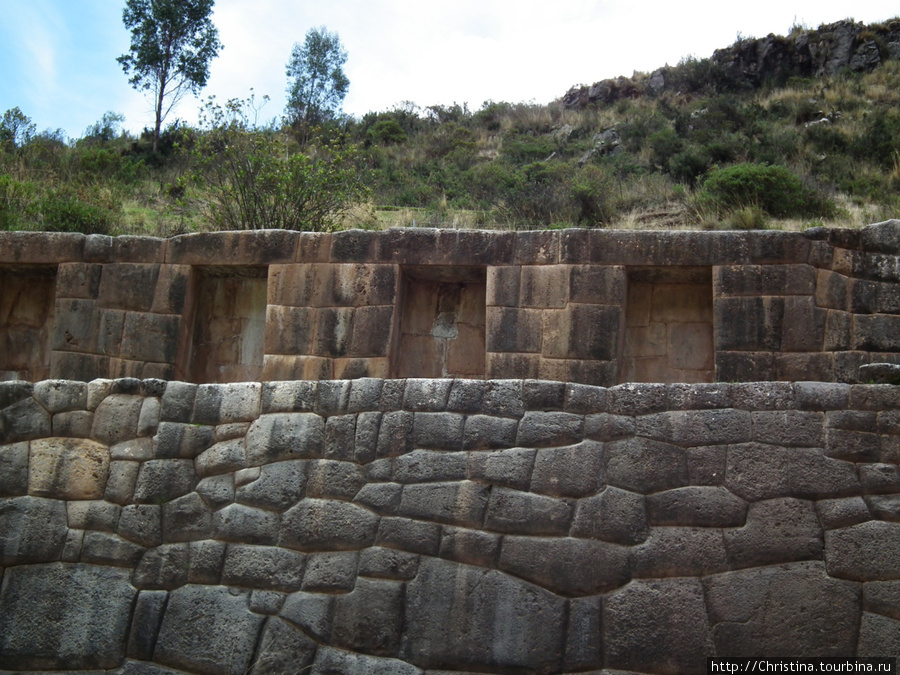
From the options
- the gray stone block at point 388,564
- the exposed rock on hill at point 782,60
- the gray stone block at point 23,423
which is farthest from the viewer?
the exposed rock on hill at point 782,60

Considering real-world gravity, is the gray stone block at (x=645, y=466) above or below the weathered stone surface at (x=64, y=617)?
above

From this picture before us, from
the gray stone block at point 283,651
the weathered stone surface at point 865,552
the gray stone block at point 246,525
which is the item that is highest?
the weathered stone surface at point 865,552

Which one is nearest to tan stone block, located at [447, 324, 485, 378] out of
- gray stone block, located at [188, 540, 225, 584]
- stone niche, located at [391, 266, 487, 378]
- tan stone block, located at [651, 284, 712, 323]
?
stone niche, located at [391, 266, 487, 378]

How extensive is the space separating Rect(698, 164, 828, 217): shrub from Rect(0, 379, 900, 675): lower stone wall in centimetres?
847

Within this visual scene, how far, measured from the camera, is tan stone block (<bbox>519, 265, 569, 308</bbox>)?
773 cm

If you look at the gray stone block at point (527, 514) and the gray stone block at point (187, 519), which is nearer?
the gray stone block at point (527, 514)

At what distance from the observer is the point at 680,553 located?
464 centimetres

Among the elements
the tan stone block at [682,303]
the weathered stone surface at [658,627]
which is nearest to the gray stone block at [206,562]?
the weathered stone surface at [658,627]

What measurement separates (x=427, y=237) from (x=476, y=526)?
12.2 ft

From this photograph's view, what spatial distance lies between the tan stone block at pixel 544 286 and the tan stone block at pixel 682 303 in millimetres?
911

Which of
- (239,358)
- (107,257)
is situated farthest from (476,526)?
(107,257)

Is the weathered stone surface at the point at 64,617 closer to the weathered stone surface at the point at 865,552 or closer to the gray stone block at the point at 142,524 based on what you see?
the gray stone block at the point at 142,524

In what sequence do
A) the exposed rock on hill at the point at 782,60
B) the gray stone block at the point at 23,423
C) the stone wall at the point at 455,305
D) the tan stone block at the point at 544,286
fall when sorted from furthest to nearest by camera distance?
1. the exposed rock on hill at the point at 782,60
2. the tan stone block at the point at 544,286
3. the stone wall at the point at 455,305
4. the gray stone block at the point at 23,423

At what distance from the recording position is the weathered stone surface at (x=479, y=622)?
4625 mm
